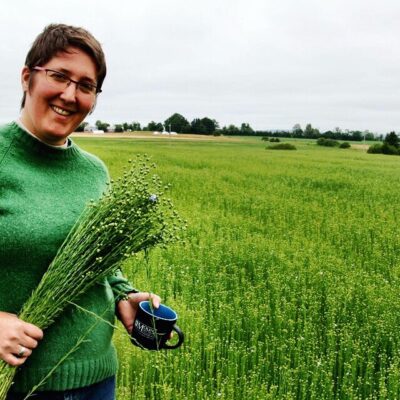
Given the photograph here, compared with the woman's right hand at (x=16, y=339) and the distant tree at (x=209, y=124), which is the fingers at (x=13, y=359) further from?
the distant tree at (x=209, y=124)

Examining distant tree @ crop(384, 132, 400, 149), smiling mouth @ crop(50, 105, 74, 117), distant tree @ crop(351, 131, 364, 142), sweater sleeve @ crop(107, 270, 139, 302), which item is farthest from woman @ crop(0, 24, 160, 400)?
distant tree @ crop(351, 131, 364, 142)

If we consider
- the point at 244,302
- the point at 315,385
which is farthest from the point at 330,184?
the point at 315,385

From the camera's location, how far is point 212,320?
4.16 m

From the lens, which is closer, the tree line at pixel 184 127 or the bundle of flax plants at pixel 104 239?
the bundle of flax plants at pixel 104 239

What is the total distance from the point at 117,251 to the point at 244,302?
2.93 m

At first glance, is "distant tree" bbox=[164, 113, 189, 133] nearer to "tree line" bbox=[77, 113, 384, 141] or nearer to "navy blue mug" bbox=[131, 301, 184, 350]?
"tree line" bbox=[77, 113, 384, 141]

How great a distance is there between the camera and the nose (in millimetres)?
1659

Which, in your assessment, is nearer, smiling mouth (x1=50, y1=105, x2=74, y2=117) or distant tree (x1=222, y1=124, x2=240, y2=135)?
smiling mouth (x1=50, y1=105, x2=74, y2=117)

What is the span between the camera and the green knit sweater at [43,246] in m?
1.61

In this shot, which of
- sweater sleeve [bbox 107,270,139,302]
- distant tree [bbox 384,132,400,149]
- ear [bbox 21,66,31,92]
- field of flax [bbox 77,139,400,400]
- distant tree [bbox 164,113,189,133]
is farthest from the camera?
distant tree [bbox 164,113,189,133]

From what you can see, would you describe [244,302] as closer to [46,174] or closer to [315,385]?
[315,385]

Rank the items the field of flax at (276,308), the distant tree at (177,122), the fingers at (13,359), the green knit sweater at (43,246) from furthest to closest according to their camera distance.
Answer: the distant tree at (177,122) < the field of flax at (276,308) < the green knit sweater at (43,246) < the fingers at (13,359)

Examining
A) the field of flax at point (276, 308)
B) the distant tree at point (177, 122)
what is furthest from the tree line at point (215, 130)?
the field of flax at point (276, 308)

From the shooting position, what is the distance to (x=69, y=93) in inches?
65.6
